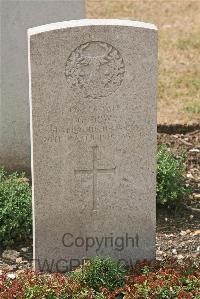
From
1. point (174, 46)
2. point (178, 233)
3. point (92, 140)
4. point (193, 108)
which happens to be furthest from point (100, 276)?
point (174, 46)

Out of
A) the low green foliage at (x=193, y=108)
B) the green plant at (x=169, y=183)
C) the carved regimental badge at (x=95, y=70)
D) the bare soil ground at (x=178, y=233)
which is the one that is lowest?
the bare soil ground at (x=178, y=233)

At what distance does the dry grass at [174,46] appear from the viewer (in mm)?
10305

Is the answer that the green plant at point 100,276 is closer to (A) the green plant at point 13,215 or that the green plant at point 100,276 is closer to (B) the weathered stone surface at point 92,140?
(B) the weathered stone surface at point 92,140

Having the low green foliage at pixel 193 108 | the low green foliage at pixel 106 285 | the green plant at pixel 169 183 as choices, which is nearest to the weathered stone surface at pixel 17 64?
the green plant at pixel 169 183

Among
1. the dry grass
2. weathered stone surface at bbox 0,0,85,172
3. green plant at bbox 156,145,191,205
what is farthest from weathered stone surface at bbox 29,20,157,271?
the dry grass

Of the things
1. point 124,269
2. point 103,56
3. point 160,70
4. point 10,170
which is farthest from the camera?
point 160,70

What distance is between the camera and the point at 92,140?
253 inches

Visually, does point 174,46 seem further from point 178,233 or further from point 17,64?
point 178,233

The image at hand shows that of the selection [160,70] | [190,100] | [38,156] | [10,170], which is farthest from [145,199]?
[160,70]

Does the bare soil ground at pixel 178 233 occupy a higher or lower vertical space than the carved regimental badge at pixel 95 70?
lower

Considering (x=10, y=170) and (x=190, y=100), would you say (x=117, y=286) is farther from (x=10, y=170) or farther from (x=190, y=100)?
(x=190, y=100)

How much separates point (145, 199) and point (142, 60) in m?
1.07

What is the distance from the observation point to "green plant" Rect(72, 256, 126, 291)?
20.6 feet

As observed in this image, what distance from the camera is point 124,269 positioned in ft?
21.9
